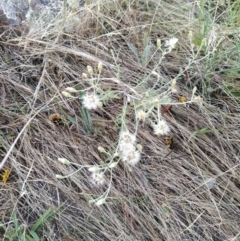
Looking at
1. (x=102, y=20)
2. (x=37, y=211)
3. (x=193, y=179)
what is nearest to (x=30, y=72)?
(x=102, y=20)

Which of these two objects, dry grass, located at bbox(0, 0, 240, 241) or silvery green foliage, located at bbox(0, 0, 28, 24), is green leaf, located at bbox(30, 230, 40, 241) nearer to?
dry grass, located at bbox(0, 0, 240, 241)

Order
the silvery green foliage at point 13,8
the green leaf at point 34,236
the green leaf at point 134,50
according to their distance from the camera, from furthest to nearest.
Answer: the silvery green foliage at point 13,8 → the green leaf at point 134,50 → the green leaf at point 34,236

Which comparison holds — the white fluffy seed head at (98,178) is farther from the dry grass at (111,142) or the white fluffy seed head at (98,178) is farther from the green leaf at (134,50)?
the green leaf at (134,50)

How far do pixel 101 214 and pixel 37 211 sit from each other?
0.62 ft

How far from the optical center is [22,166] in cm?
151

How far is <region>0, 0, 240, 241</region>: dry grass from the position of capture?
1.46 m

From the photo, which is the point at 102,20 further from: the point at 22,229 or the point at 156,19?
the point at 22,229

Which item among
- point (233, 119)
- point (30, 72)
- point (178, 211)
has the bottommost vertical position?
point (178, 211)

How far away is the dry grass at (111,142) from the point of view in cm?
146

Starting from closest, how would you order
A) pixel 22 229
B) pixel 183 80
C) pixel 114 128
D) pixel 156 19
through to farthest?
pixel 22 229, pixel 114 128, pixel 183 80, pixel 156 19

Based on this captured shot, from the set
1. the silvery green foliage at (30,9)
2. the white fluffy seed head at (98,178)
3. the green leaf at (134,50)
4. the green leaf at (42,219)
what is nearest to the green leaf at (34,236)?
the green leaf at (42,219)

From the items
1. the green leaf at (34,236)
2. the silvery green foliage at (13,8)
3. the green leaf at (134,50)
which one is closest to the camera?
the green leaf at (34,236)

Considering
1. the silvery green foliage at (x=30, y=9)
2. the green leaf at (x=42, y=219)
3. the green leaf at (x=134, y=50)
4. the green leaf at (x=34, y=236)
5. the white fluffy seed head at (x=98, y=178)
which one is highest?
the silvery green foliage at (x=30, y=9)

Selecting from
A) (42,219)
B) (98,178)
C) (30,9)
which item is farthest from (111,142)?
(30,9)
